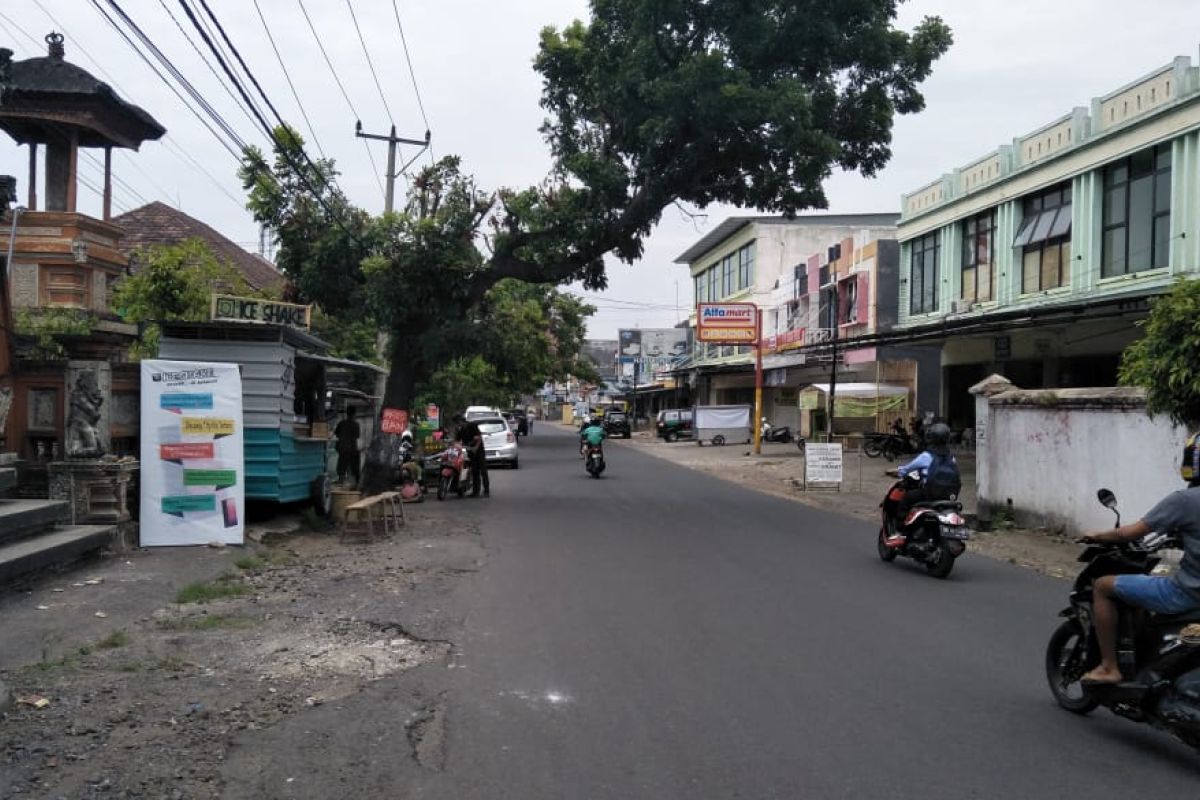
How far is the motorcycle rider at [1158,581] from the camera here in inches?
196

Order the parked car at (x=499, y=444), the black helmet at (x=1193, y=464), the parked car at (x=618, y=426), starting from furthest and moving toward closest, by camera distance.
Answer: the parked car at (x=618, y=426)
the parked car at (x=499, y=444)
the black helmet at (x=1193, y=464)

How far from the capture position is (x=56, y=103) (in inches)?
632

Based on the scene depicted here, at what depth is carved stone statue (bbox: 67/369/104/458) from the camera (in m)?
10.3

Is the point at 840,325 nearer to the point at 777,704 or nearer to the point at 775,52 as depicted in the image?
the point at 775,52

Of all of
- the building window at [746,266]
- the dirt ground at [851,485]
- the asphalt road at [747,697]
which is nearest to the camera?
the asphalt road at [747,697]

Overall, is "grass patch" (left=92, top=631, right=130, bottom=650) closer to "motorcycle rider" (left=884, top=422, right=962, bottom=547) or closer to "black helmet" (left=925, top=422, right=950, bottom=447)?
"motorcycle rider" (left=884, top=422, right=962, bottom=547)

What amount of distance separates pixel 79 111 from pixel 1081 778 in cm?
1720

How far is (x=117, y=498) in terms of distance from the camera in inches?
405

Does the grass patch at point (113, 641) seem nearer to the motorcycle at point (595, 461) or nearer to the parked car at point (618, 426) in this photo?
the motorcycle at point (595, 461)

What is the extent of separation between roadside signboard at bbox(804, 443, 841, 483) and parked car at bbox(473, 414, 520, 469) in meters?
10.2

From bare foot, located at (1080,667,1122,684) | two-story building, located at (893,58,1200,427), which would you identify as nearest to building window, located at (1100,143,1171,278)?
two-story building, located at (893,58,1200,427)

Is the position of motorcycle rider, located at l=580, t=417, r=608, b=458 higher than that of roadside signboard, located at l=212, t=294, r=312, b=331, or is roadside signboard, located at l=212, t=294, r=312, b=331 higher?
roadside signboard, located at l=212, t=294, r=312, b=331

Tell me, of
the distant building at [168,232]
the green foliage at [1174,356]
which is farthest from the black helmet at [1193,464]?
the distant building at [168,232]

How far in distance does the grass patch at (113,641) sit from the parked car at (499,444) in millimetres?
22197
